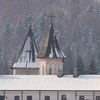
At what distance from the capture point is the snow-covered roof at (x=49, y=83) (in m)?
84.5

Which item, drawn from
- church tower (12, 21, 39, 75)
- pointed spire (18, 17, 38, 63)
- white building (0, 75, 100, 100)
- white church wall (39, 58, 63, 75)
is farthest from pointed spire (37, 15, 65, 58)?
white building (0, 75, 100, 100)

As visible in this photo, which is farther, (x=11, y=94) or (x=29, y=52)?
(x=29, y=52)

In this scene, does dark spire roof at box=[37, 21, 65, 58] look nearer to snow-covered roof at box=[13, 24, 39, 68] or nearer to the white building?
snow-covered roof at box=[13, 24, 39, 68]

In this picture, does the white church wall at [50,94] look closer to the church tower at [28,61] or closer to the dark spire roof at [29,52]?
the church tower at [28,61]

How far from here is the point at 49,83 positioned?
86.1 m

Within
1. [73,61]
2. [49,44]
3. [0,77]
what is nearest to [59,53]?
[49,44]

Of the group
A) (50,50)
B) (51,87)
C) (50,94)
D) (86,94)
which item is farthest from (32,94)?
(50,50)

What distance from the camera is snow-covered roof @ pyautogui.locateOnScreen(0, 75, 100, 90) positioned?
84500 millimetres

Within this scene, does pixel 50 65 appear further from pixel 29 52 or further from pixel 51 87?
pixel 51 87

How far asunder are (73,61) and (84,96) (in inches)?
4069

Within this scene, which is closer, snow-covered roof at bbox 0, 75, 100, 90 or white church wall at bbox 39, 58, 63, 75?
snow-covered roof at bbox 0, 75, 100, 90

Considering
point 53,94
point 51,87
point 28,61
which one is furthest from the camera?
point 28,61

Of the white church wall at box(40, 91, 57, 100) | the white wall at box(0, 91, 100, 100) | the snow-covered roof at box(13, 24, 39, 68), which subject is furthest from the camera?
the snow-covered roof at box(13, 24, 39, 68)

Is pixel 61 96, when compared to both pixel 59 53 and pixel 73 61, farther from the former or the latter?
pixel 73 61
